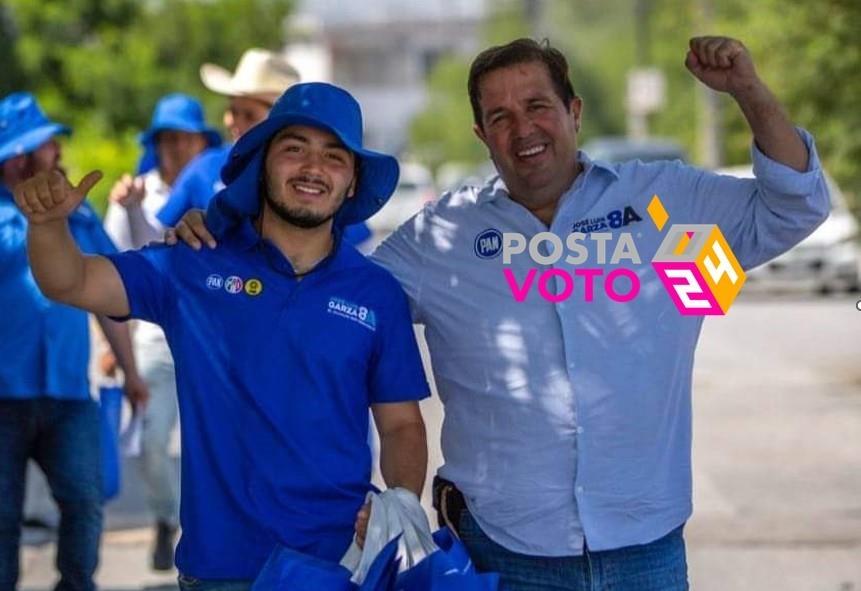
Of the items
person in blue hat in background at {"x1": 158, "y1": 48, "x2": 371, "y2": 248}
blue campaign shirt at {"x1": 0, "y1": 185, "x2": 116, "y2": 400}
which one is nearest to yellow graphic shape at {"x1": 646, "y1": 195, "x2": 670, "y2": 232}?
person in blue hat in background at {"x1": 158, "y1": 48, "x2": 371, "y2": 248}

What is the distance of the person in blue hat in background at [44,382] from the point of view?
259 inches

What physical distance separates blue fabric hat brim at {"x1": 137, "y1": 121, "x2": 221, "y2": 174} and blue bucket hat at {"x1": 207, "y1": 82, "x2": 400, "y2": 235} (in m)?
4.18

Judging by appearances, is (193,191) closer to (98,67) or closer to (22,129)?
(22,129)

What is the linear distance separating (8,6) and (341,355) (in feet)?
92.2

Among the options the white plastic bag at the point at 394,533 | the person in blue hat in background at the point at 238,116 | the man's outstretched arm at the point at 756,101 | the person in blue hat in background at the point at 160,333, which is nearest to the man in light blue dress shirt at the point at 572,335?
the man's outstretched arm at the point at 756,101

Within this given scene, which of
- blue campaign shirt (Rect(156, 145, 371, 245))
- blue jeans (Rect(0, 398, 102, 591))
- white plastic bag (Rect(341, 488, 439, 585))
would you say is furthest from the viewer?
blue campaign shirt (Rect(156, 145, 371, 245))

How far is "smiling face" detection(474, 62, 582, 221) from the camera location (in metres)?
4.40

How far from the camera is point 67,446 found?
21.9ft

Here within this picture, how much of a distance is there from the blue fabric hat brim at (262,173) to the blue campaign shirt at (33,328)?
89.7 inches

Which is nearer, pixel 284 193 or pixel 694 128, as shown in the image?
pixel 284 193

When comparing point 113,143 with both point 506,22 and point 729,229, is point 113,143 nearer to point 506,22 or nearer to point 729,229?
point 729,229

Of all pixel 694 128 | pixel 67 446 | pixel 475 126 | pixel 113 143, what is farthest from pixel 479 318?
pixel 694 128

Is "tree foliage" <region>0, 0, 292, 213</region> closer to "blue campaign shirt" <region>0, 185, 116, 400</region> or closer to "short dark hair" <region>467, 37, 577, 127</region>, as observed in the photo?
"blue campaign shirt" <region>0, 185, 116, 400</region>

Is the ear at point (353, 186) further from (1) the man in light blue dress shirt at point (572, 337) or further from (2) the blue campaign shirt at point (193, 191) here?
(2) the blue campaign shirt at point (193, 191)
